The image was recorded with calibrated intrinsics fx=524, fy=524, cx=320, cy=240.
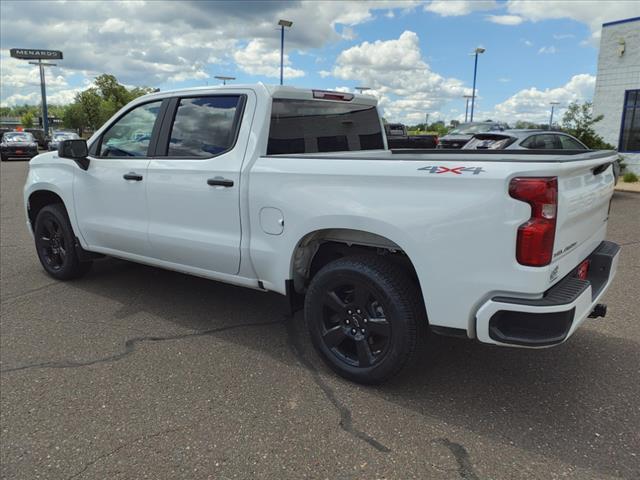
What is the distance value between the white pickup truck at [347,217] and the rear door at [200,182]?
13 millimetres

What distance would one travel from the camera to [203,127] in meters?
4.05

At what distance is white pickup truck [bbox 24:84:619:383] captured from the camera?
263cm

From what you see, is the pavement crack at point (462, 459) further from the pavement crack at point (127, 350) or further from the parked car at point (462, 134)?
the parked car at point (462, 134)

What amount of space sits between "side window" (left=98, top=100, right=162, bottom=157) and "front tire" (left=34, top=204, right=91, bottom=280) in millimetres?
957

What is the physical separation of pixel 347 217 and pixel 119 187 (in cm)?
241

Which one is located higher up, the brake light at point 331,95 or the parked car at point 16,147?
the brake light at point 331,95

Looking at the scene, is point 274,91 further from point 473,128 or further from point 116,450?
point 473,128

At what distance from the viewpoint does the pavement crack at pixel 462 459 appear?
2.50 m

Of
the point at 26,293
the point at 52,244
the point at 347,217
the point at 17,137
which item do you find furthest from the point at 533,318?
the point at 17,137

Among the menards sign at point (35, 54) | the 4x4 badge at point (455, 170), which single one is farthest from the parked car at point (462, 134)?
the menards sign at point (35, 54)

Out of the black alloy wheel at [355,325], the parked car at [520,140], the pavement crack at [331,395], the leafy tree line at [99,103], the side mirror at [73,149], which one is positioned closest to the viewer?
the pavement crack at [331,395]

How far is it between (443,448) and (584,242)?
1498 mm

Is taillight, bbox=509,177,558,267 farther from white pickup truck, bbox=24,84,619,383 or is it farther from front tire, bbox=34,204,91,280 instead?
front tire, bbox=34,204,91,280

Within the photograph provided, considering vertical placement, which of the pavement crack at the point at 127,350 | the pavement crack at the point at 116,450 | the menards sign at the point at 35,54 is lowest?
the pavement crack at the point at 116,450
